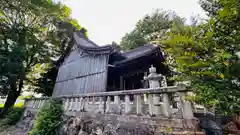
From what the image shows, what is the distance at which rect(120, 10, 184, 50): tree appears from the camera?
46.3 ft

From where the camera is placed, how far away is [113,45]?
7043 millimetres

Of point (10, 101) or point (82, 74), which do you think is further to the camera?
point (10, 101)

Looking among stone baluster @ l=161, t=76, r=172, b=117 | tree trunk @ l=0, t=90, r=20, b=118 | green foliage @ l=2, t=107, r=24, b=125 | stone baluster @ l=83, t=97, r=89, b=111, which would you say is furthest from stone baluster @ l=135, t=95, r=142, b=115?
tree trunk @ l=0, t=90, r=20, b=118

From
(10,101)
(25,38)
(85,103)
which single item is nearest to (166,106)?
(85,103)

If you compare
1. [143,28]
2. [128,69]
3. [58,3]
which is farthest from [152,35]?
[58,3]

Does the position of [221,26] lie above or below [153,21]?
below

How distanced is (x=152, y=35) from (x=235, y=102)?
14.2 meters

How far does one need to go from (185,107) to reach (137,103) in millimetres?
1166

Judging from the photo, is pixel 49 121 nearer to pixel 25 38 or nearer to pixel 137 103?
pixel 137 103

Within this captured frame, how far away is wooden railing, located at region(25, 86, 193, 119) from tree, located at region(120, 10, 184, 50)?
11096 millimetres

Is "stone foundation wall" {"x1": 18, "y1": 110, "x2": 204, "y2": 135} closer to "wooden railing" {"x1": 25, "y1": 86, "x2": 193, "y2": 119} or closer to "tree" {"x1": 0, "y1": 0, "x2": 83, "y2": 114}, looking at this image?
"wooden railing" {"x1": 25, "y1": 86, "x2": 193, "y2": 119}

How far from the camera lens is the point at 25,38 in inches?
479

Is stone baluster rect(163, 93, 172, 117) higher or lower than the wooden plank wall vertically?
lower

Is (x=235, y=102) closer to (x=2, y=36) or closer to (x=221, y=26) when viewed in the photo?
(x=221, y=26)
